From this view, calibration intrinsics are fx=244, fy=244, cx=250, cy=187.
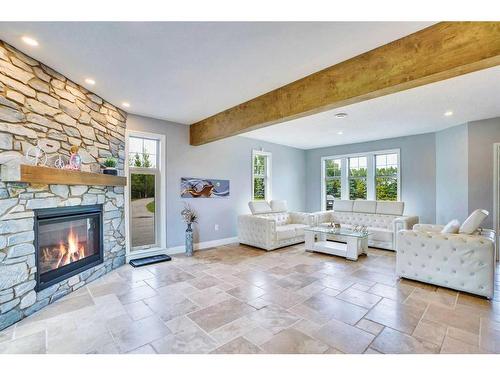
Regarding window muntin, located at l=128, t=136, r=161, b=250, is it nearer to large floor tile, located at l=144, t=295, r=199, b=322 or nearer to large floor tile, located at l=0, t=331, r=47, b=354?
large floor tile, located at l=144, t=295, r=199, b=322

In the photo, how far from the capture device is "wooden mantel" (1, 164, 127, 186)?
229 cm

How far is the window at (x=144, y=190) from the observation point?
4.52 metres

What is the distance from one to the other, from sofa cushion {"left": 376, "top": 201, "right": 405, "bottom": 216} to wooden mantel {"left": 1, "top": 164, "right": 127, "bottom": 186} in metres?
5.74

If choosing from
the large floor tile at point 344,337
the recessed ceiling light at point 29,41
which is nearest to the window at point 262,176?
the large floor tile at point 344,337

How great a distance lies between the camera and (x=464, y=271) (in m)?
3.00

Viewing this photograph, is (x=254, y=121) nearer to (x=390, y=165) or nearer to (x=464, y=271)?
(x=464, y=271)

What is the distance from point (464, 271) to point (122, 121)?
5.41 metres

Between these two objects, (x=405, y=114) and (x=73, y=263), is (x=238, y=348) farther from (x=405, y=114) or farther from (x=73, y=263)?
(x=405, y=114)

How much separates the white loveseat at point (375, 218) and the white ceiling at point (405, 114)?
174 centimetres

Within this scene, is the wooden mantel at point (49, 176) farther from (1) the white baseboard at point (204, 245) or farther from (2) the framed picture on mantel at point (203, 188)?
(1) the white baseboard at point (204, 245)

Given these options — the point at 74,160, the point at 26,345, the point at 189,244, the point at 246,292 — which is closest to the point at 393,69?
the point at 246,292

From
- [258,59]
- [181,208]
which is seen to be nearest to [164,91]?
[258,59]
